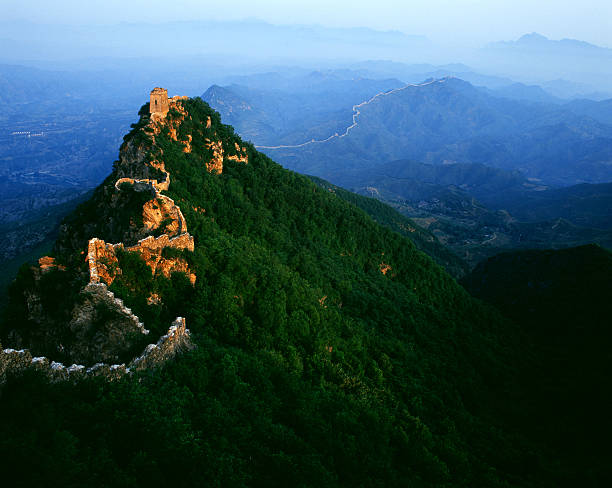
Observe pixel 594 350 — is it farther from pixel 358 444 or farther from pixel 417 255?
pixel 358 444

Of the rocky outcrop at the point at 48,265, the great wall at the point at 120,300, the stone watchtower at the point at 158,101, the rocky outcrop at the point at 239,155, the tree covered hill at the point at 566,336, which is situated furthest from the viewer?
the rocky outcrop at the point at 239,155

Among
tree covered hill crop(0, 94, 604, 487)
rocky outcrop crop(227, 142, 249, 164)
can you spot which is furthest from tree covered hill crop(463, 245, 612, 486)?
rocky outcrop crop(227, 142, 249, 164)

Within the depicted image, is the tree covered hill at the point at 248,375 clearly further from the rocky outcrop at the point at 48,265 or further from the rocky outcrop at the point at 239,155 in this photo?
the rocky outcrop at the point at 239,155

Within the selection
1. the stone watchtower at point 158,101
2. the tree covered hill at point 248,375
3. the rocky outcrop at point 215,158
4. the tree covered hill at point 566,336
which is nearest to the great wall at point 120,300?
the tree covered hill at point 248,375

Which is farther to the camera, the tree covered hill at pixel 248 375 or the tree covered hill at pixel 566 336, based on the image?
the tree covered hill at pixel 566 336

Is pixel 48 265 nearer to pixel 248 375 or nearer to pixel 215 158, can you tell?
pixel 248 375

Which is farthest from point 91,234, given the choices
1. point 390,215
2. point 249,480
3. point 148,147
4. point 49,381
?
point 390,215
